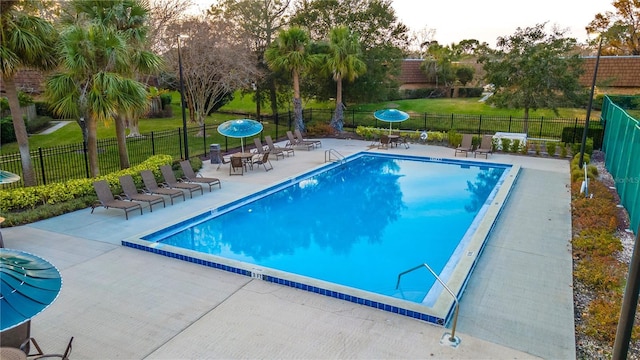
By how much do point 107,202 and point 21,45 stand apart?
3.92 m

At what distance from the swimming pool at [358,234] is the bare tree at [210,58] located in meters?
8.75

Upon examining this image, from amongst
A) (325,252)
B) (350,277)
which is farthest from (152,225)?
(350,277)

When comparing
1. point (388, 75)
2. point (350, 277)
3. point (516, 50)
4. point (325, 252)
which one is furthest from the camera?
point (388, 75)

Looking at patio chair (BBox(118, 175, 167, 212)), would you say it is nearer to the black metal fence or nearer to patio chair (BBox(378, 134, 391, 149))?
the black metal fence

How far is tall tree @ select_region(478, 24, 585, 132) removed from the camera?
19.8m

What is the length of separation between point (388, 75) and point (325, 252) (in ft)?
63.8

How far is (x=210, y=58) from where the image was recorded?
21062 millimetres

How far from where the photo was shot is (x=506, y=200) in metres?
11.9

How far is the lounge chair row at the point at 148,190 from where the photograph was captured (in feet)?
34.1

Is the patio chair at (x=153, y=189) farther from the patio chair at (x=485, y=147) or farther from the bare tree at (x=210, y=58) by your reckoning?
the patio chair at (x=485, y=147)

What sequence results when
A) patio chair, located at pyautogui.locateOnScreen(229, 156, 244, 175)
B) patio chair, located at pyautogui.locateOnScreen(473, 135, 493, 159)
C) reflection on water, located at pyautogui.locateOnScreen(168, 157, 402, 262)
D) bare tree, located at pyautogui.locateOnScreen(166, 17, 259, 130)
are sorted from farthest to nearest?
bare tree, located at pyautogui.locateOnScreen(166, 17, 259, 130) → patio chair, located at pyautogui.locateOnScreen(473, 135, 493, 159) → patio chair, located at pyautogui.locateOnScreen(229, 156, 244, 175) → reflection on water, located at pyautogui.locateOnScreen(168, 157, 402, 262)

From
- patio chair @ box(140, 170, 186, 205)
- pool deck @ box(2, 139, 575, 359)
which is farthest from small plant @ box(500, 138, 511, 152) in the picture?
patio chair @ box(140, 170, 186, 205)

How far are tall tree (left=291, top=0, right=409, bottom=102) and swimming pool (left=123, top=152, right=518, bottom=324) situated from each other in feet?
34.1

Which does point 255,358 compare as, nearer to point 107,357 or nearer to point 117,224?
point 107,357
